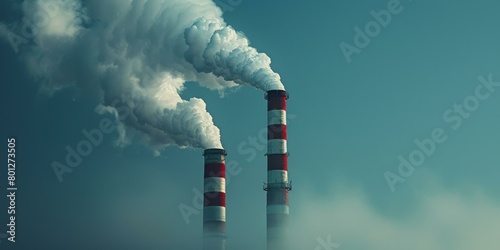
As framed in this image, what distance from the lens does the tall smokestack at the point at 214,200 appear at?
1828 inches

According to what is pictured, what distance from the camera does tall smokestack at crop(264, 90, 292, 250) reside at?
1790 inches

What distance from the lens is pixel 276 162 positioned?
150 feet

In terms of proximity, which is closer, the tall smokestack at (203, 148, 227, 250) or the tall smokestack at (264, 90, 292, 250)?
the tall smokestack at (264, 90, 292, 250)

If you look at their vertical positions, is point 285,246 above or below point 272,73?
below

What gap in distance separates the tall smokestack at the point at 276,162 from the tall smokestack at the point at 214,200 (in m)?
3.34

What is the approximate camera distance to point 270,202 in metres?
46.0

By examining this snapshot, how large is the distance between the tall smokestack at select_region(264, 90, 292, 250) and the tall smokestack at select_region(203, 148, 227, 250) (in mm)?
3344

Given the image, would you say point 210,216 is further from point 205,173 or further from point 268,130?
point 268,130

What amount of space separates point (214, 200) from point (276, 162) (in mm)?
5143

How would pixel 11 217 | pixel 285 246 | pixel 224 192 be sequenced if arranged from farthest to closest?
pixel 224 192
pixel 285 246
pixel 11 217

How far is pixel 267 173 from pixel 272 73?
685 centimetres

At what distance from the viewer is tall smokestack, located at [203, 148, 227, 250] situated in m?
46.4

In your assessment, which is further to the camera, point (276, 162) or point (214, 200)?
point (214, 200)

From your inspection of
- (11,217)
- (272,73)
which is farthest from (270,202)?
(11,217)
